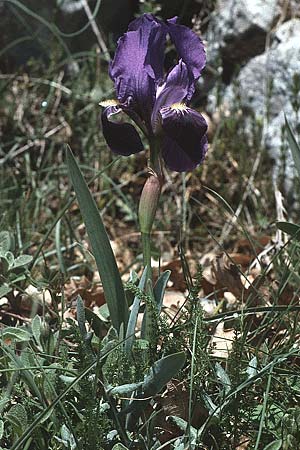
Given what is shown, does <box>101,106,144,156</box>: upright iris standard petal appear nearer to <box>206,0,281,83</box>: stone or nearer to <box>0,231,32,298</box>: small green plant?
<box>0,231,32,298</box>: small green plant

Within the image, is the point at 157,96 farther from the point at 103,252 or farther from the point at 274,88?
the point at 274,88

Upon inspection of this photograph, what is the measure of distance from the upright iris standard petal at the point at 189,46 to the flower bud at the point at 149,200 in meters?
0.22

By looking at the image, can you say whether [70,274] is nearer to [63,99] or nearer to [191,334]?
[191,334]

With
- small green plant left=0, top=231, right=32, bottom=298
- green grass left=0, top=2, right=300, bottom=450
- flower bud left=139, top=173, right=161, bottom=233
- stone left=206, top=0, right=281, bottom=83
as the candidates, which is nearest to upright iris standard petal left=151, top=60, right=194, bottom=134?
flower bud left=139, top=173, right=161, bottom=233

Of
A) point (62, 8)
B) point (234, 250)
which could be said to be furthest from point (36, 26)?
point (234, 250)

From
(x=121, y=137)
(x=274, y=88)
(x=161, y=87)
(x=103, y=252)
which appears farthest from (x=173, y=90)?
(x=274, y=88)

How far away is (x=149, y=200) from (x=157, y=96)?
0.66 feet

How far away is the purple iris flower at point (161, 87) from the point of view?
4.83ft

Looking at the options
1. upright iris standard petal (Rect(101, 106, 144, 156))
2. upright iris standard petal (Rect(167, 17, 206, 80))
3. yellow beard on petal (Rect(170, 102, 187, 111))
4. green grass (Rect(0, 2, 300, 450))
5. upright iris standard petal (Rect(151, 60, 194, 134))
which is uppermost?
upright iris standard petal (Rect(167, 17, 206, 80))

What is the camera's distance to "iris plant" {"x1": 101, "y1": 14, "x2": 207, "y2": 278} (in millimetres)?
1474

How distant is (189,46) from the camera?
4.94 ft

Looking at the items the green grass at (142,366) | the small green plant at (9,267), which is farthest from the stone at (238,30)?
the small green plant at (9,267)

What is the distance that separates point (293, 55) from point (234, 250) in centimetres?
77

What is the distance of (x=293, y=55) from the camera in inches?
111
